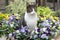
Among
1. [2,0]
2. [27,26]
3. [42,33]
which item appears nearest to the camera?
[42,33]

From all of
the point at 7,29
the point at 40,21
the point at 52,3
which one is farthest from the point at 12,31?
the point at 52,3

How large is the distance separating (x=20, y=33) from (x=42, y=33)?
0.21 meters

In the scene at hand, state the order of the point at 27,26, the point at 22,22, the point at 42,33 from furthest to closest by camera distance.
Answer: the point at 22,22 < the point at 27,26 < the point at 42,33

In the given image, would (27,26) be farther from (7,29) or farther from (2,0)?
(2,0)

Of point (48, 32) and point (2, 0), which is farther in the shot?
point (2, 0)

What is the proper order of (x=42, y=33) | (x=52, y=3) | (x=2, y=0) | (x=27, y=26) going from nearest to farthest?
(x=42, y=33) → (x=27, y=26) → (x=2, y=0) → (x=52, y=3)

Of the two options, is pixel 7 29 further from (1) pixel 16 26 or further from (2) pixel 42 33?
(2) pixel 42 33

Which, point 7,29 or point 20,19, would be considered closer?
point 7,29

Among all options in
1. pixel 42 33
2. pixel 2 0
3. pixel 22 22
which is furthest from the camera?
pixel 2 0

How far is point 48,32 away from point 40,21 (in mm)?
368

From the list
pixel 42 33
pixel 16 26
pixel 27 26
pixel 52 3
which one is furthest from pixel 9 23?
pixel 52 3

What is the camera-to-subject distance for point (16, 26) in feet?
6.06

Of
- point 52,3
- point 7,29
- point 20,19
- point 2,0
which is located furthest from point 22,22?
point 52,3

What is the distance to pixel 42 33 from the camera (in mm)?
1579
